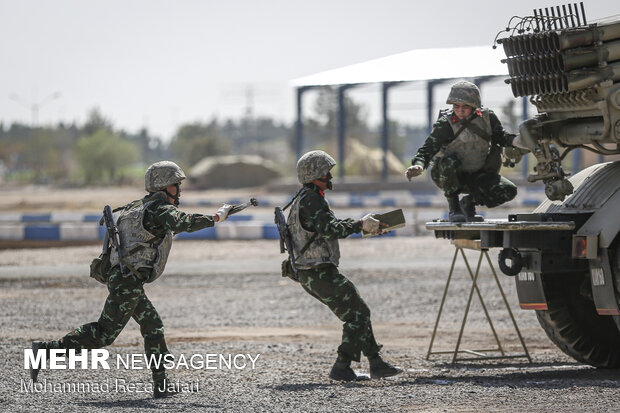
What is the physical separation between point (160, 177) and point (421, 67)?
15.9ft

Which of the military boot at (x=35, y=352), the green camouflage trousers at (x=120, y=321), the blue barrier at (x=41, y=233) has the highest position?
the blue barrier at (x=41, y=233)

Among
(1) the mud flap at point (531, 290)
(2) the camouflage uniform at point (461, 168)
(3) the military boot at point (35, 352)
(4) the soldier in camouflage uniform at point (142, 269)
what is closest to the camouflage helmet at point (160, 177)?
(4) the soldier in camouflage uniform at point (142, 269)

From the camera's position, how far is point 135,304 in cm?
837

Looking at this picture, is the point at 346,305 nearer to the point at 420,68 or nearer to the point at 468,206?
the point at 468,206

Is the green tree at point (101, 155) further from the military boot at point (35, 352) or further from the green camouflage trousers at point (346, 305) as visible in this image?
the military boot at point (35, 352)

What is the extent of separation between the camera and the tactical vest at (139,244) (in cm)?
838

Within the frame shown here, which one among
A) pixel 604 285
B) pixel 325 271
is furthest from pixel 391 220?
pixel 604 285

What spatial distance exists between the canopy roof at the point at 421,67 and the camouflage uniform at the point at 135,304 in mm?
3832

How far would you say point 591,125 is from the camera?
29.1 feet

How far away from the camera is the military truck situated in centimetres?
842

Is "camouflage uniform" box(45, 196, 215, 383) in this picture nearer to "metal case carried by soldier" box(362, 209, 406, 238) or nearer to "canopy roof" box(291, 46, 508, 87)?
"metal case carried by soldier" box(362, 209, 406, 238)

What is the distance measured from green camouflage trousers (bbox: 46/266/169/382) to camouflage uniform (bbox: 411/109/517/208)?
2709mm

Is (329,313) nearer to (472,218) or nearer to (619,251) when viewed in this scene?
(472,218)

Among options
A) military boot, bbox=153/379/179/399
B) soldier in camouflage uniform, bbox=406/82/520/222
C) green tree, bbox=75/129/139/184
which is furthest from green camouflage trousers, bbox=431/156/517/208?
green tree, bbox=75/129/139/184
